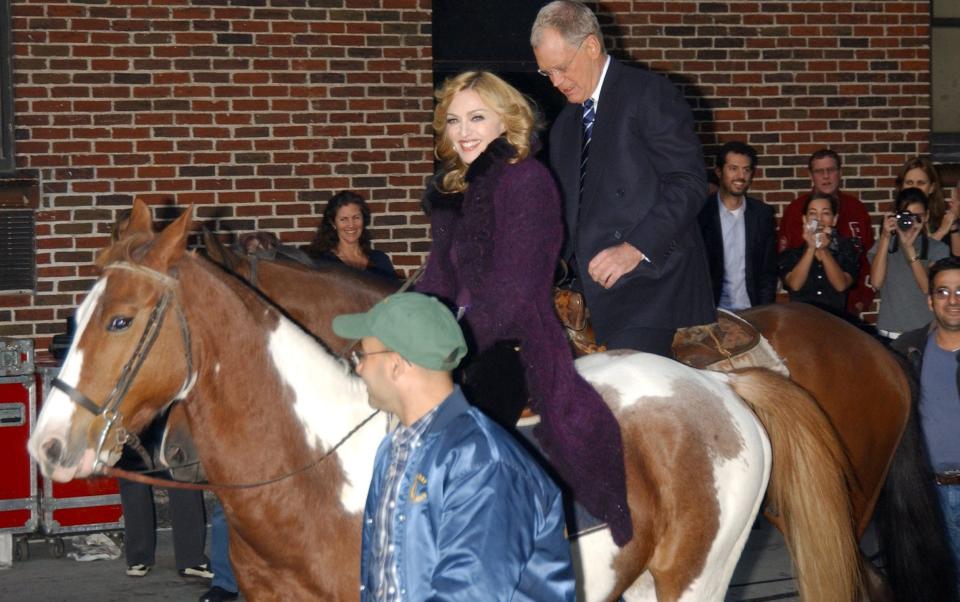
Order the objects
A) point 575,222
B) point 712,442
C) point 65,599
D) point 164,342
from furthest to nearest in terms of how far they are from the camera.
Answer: point 65,599 → point 575,222 → point 712,442 → point 164,342

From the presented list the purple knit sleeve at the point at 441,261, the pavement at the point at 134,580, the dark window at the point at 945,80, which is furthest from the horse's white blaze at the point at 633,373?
the dark window at the point at 945,80

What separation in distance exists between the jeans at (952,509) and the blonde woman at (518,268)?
272 centimetres

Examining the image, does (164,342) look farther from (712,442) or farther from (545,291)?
(712,442)

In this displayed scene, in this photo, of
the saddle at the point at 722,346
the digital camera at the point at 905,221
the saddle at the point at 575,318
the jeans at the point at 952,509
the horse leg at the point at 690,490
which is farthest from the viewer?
the digital camera at the point at 905,221

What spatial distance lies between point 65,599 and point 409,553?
5370 mm

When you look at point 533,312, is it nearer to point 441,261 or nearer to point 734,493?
point 441,261

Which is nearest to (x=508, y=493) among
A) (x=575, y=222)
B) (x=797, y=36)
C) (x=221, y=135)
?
(x=575, y=222)

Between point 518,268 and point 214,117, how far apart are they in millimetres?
5705

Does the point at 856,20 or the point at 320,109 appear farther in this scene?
the point at 856,20

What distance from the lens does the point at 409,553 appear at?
273 cm

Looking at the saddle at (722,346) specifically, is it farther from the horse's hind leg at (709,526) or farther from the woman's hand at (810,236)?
the woman's hand at (810,236)

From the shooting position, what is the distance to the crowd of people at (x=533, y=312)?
2.70 metres

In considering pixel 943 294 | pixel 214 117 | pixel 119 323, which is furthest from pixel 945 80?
pixel 119 323

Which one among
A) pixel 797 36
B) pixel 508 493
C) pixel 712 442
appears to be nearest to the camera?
pixel 508 493
